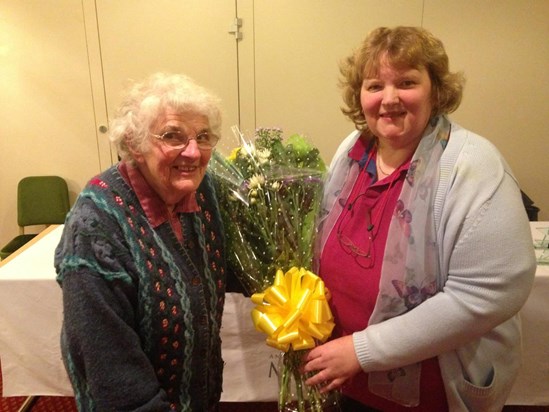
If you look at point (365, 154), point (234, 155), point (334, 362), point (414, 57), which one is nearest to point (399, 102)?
point (414, 57)

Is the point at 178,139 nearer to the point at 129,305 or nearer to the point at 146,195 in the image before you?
the point at 146,195

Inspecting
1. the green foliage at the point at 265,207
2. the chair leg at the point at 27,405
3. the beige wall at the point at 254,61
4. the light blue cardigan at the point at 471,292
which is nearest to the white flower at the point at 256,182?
the green foliage at the point at 265,207

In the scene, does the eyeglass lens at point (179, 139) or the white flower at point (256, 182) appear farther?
the white flower at point (256, 182)

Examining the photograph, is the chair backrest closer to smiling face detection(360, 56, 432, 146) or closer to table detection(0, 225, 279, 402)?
table detection(0, 225, 279, 402)

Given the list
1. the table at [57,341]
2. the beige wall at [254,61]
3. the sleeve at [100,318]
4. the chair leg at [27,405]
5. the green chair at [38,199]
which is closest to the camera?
the sleeve at [100,318]

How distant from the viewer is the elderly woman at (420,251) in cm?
100

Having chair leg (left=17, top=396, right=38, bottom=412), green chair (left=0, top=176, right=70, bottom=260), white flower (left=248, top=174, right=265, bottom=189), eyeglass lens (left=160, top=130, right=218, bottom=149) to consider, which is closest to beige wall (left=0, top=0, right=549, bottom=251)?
green chair (left=0, top=176, right=70, bottom=260)

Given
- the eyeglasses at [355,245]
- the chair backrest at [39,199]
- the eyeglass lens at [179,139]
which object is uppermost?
the eyeglass lens at [179,139]

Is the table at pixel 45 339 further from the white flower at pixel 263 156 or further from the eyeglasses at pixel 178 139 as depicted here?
the eyeglasses at pixel 178 139

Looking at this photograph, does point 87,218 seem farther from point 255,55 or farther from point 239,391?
point 255,55

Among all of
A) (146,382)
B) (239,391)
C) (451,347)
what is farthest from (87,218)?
(239,391)

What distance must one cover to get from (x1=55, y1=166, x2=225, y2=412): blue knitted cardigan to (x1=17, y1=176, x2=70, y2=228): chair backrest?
2766 millimetres

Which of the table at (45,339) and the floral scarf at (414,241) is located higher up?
the floral scarf at (414,241)

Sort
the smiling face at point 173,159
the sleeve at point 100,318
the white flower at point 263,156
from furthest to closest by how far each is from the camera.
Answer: the white flower at point 263,156, the smiling face at point 173,159, the sleeve at point 100,318
